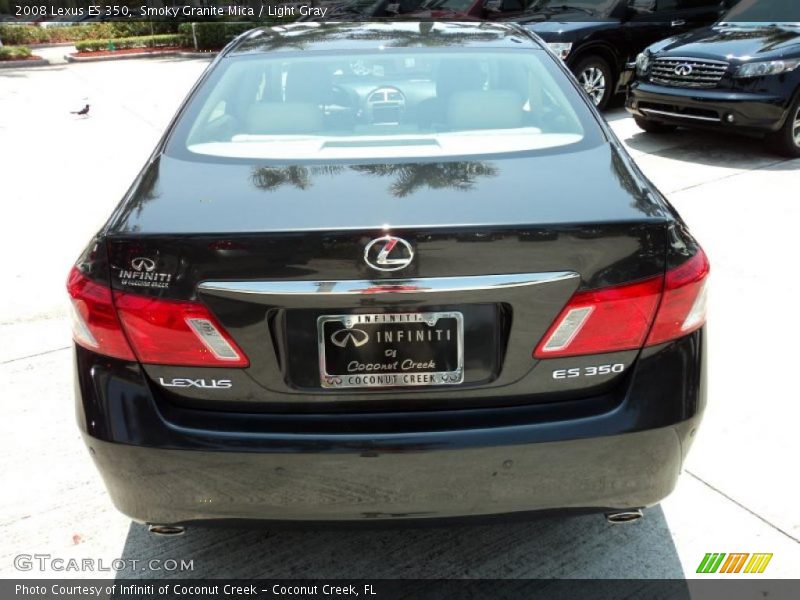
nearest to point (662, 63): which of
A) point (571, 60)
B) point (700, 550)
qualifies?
point (571, 60)

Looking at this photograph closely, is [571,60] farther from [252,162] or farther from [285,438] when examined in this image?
[285,438]

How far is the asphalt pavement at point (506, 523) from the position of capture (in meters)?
2.71

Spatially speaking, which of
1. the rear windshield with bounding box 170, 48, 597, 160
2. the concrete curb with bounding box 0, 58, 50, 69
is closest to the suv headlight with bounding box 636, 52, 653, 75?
the rear windshield with bounding box 170, 48, 597, 160

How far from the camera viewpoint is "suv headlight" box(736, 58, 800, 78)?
760 centimetres

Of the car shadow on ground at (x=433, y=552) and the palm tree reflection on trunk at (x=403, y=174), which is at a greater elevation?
the palm tree reflection on trunk at (x=403, y=174)

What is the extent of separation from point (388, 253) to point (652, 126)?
797 cm

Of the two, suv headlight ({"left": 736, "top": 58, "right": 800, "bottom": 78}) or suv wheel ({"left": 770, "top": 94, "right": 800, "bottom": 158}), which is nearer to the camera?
suv headlight ({"left": 736, "top": 58, "right": 800, "bottom": 78})

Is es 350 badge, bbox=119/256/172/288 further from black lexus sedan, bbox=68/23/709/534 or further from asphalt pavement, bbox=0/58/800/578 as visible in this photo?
asphalt pavement, bbox=0/58/800/578

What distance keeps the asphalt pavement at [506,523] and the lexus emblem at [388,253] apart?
755 millimetres

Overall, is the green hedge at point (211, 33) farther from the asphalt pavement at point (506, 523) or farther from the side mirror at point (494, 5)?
the asphalt pavement at point (506, 523)

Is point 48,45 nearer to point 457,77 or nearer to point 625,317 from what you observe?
point 457,77

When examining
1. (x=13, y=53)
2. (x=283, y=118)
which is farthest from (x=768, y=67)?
(x=13, y=53)

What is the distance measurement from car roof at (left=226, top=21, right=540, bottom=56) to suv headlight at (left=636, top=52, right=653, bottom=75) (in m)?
5.20

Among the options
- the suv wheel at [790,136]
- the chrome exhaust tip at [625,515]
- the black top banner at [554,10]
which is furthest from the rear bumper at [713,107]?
the chrome exhaust tip at [625,515]
